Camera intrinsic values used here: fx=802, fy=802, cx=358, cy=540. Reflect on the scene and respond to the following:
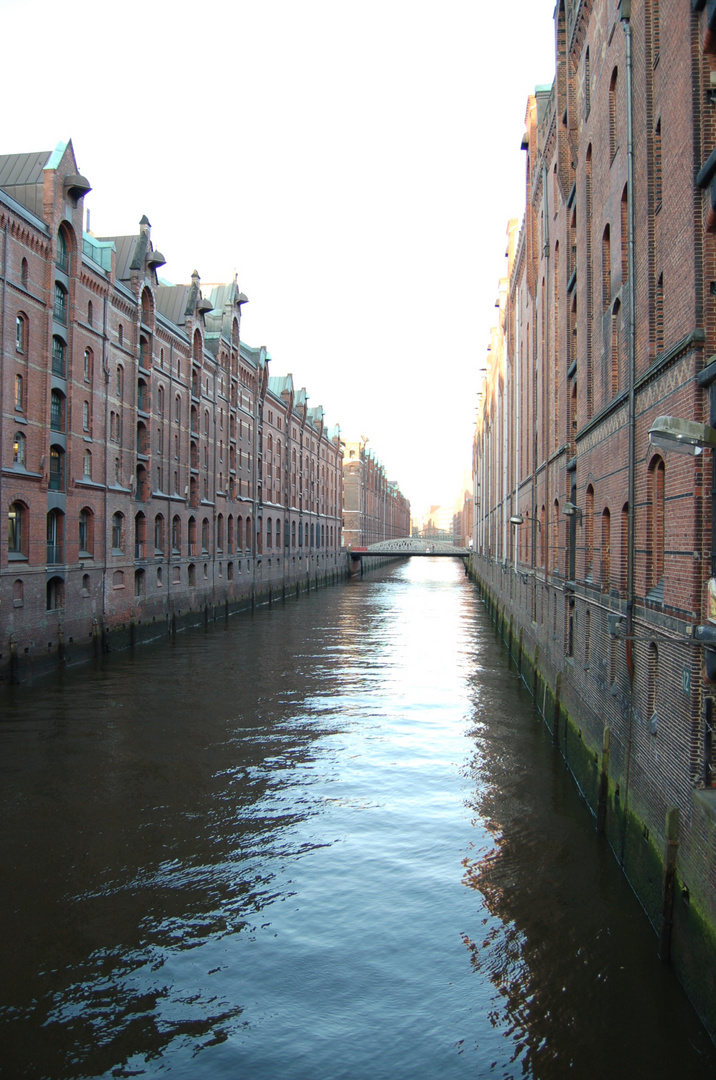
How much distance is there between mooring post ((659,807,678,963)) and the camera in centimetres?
781

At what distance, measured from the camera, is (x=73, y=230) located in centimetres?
2575

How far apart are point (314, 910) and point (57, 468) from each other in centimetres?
1963

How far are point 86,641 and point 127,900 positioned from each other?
59.9 ft

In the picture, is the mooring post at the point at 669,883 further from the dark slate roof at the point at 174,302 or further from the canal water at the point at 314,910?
the dark slate roof at the point at 174,302

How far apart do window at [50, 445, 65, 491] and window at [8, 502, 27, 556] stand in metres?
2.05

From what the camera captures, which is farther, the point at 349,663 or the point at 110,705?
the point at 349,663

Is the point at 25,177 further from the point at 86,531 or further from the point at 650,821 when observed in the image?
the point at 650,821

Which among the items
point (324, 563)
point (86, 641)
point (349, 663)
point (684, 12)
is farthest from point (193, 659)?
point (324, 563)

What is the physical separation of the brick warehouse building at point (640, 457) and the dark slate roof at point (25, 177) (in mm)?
15391

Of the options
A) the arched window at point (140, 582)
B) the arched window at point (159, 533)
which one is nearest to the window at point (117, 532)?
the arched window at point (140, 582)

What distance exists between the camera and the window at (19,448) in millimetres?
22750

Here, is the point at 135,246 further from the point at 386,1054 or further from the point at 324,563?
the point at 324,563

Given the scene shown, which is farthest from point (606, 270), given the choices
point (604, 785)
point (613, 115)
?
point (604, 785)

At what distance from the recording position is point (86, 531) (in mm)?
27828
